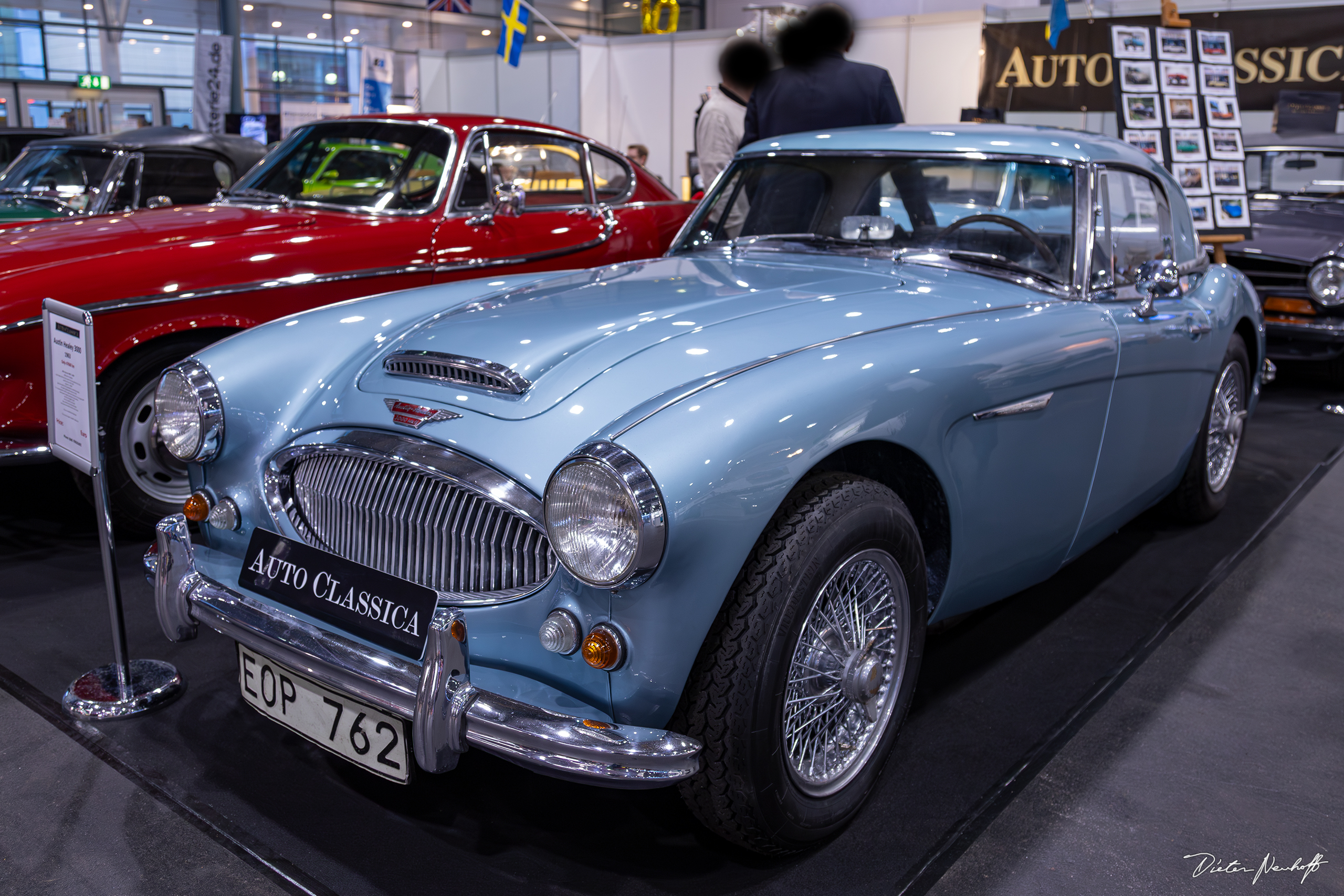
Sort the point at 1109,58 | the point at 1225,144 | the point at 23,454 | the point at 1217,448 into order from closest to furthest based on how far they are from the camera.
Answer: the point at 23,454
the point at 1217,448
the point at 1225,144
the point at 1109,58

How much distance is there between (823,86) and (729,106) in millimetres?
1604

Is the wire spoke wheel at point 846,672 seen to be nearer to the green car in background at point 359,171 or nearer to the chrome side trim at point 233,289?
the chrome side trim at point 233,289

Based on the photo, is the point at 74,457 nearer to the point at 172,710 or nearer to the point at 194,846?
the point at 172,710

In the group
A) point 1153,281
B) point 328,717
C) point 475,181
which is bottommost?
point 328,717

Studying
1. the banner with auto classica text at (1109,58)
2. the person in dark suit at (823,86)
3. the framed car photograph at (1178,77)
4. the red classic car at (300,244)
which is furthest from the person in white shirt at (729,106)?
the banner with auto classica text at (1109,58)

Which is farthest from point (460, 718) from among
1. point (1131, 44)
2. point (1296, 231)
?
point (1296, 231)

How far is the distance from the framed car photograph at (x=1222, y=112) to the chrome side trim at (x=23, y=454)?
21.1 feet


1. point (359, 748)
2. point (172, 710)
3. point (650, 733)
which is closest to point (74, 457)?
point (172, 710)

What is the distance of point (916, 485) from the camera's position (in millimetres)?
2234

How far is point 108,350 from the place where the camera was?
341 cm

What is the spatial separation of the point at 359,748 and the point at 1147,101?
20.0 feet

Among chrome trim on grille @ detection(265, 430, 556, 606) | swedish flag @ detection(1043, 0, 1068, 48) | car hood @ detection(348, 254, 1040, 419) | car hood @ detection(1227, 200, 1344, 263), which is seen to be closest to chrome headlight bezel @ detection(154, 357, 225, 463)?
chrome trim on grille @ detection(265, 430, 556, 606)

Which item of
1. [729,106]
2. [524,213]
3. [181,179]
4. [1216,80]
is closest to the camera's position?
[524,213]
